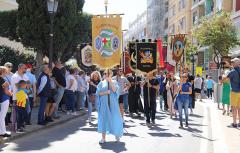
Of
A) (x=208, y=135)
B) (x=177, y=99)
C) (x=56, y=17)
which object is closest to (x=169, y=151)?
(x=208, y=135)

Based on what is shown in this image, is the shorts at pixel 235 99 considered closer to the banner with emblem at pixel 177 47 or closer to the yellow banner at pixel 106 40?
the yellow banner at pixel 106 40

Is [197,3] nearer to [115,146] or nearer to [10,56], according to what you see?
[10,56]

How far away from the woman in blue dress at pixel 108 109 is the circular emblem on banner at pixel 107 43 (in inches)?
230

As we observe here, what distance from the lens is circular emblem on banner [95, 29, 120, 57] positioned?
1703 cm

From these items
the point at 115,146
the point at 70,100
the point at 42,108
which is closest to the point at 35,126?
the point at 42,108

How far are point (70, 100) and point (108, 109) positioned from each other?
7015 mm

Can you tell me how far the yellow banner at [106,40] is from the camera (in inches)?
663

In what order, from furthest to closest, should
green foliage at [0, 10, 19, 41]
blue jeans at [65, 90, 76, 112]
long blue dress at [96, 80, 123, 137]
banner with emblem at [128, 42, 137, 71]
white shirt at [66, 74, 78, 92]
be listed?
green foliage at [0, 10, 19, 41] → banner with emblem at [128, 42, 137, 71] → blue jeans at [65, 90, 76, 112] → white shirt at [66, 74, 78, 92] → long blue dress at [96, 80, 123, 137]

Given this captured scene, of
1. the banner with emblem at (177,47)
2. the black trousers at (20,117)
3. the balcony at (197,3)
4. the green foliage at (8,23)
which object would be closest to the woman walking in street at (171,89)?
the banner with emblem at (177,47)

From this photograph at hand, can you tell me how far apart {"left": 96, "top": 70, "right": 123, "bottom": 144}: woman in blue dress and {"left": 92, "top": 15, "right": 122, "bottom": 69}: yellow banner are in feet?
17.9

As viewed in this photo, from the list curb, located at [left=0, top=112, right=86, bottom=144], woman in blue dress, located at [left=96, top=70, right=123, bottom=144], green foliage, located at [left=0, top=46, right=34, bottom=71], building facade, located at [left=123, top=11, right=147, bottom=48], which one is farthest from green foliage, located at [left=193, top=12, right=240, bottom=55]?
building facade, located at [left=123, top=11, right=147, bottom=48]

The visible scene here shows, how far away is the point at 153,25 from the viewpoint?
93.1 m

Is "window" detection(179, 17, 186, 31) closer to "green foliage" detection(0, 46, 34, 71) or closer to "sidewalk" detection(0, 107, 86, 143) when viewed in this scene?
"green foliage" detection(0, 46, 34, 71)

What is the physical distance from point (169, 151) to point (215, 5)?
4164 centimetres
